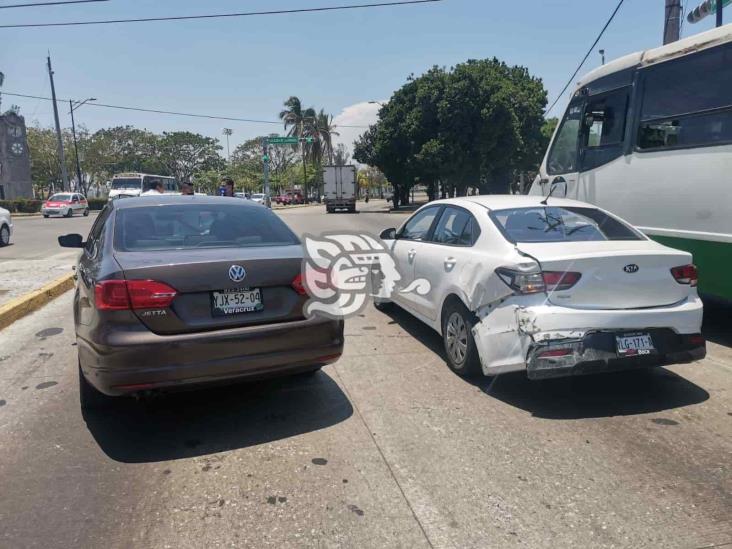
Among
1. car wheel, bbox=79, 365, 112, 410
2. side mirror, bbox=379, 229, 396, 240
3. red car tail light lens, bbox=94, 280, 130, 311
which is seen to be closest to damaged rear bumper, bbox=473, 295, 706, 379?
red car tail light lens, bbox=94, 280, 130, 311

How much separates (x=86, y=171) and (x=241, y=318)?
7173 cm

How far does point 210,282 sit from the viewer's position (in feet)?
11.4

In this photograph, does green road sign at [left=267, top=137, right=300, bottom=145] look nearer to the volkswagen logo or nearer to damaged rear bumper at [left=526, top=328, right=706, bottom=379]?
the volkswagen logo

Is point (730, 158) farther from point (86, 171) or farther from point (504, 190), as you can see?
point (86, 171)

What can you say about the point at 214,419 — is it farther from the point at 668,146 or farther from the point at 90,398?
the point at 668,146

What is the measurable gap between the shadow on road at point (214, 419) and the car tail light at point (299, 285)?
953 mm

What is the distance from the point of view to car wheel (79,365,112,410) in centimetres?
402

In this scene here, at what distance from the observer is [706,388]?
4.49 metres

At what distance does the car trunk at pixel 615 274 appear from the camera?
12.9 ft

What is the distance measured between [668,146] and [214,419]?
18.0 ft

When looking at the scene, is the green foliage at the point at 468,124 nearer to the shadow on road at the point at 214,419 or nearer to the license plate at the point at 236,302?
the shadow on road at the point at 214,419

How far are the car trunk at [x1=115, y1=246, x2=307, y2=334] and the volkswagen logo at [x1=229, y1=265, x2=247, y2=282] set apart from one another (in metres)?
0.01

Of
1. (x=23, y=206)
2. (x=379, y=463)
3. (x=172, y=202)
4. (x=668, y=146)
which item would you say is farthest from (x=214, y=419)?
(x=23, y=206)

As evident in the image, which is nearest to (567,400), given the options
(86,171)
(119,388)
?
(119,388)
